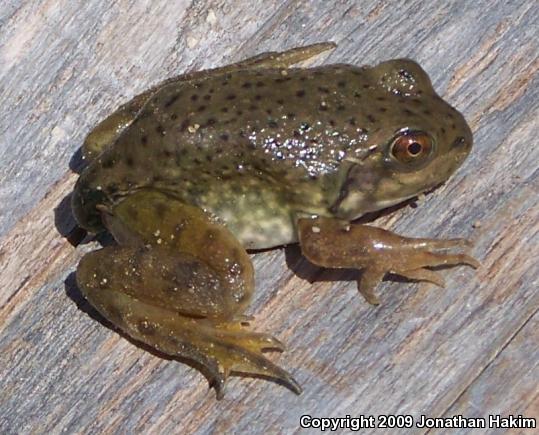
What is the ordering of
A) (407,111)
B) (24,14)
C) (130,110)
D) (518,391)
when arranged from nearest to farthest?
(518,391) → (407,111) → (130,110) → (24,14)

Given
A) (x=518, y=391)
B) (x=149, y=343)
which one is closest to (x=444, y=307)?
(x=518, y=391)

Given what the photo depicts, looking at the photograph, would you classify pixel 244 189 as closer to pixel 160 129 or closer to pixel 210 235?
pixel 210 235

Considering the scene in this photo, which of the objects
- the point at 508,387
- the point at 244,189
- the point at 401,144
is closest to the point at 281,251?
the point at 244,189

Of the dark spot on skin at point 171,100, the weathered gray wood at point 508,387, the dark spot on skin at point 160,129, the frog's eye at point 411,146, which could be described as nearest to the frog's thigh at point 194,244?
the dark spot on skin at point 160,129

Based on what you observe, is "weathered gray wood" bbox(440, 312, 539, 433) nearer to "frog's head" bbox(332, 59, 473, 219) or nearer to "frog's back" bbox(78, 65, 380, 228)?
"frog's head" bbox(332, 59, 473, 219)

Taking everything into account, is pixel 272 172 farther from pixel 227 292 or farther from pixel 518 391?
pixel 518 391

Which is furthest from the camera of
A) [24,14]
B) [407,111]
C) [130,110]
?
[24,14]

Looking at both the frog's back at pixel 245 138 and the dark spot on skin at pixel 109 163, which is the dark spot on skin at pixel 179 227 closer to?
the frog's back at pixel 245 138

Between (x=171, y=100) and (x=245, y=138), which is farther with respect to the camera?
(x=171, y=100)
